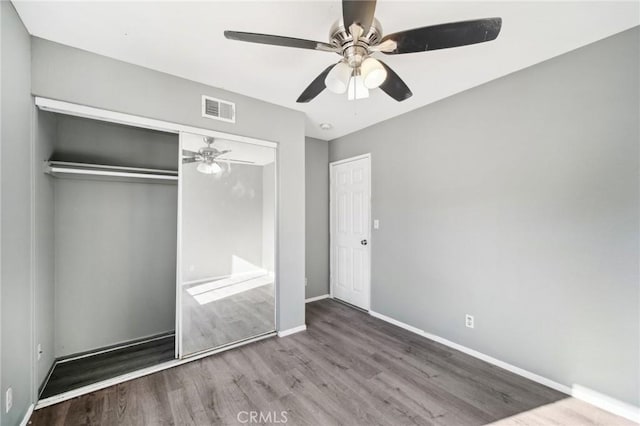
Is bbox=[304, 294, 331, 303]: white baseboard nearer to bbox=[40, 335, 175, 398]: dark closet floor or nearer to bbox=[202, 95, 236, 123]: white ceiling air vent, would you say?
bbox=[40, 335, 175, 398]: dark closet floor

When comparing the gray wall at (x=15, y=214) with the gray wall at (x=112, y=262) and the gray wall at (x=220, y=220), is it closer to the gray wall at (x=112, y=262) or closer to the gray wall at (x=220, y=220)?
the gray wall at (x=112, y=262)

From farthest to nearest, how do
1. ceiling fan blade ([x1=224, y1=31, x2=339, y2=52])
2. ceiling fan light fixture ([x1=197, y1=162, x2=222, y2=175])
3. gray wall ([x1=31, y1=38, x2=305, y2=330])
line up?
ceiling fan light fixture ([x1=197, y1=162, x2=222, y2=175]) < gray wall ([x1=31, y1=38, x2=305, y2=330]) < ceiling fan blade ([x1=224, y1=31, x2=339, y2=52])

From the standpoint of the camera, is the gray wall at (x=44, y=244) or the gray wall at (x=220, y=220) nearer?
the gray wall at (x=44, y=244)

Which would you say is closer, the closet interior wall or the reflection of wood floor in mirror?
the closet interior wall

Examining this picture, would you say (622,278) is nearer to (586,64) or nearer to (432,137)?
(586,64)

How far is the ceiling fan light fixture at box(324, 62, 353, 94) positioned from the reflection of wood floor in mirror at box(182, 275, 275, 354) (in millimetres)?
2168

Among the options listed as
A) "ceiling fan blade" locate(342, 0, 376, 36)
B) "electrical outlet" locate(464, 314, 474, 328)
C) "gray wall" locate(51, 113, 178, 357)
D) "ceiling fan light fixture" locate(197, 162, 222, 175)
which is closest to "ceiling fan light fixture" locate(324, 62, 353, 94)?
"ceiling fan blade" locate(342, 0, 376, 36)

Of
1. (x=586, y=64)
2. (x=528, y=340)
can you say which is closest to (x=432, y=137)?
(x=586, y=64)

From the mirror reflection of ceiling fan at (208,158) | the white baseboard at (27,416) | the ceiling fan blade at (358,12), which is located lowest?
the white baseboard at (27,416)

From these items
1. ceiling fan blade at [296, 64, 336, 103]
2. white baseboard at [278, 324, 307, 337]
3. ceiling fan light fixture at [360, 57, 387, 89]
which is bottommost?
white baseboard at [278, 324, 307, 337]

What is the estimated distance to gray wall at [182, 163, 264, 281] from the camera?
8.17 feet

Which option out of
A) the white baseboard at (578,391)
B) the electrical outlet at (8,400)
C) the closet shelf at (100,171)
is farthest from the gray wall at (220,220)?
the white baseboard at (578,391)

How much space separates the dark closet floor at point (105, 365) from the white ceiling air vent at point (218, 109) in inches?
94.3

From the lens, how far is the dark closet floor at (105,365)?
213 centimetres
